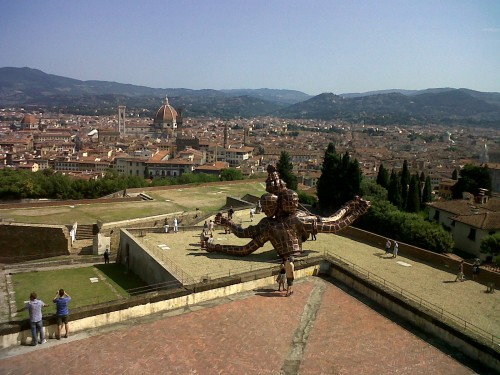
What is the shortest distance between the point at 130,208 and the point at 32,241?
26.2 feet

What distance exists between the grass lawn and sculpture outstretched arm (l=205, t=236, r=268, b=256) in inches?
143

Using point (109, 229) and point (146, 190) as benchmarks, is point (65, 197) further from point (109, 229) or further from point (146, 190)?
point (109, 229)

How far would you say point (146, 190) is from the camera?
4247cm

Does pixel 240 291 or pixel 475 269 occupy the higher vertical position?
pixel 240 291

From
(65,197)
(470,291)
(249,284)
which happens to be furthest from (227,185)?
(249,284)

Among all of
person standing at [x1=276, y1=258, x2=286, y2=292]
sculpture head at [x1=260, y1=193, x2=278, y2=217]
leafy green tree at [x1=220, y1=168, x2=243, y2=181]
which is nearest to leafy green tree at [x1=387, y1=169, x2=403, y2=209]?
leafy green tree at [x1=220, y1=168, x2=243, y2=181]

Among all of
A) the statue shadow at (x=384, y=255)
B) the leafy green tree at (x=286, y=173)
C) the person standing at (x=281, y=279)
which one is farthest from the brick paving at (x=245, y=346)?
the leafy green tree at (x=286, y=173)

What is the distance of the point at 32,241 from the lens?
28.5 meters

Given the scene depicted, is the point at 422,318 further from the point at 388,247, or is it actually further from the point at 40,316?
the point at 388,247

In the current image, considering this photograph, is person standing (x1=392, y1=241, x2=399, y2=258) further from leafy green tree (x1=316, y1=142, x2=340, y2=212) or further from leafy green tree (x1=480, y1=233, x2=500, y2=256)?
leafy green tree (x1=316, y1=142, x2=340, y2=212)

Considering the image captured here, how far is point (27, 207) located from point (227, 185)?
19.2 m

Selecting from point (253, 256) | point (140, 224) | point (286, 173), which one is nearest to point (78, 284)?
point (253, 256)

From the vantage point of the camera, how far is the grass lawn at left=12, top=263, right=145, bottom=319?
1933cm

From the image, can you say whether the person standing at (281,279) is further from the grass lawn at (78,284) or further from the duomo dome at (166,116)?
the duomo dome at (166,116)
